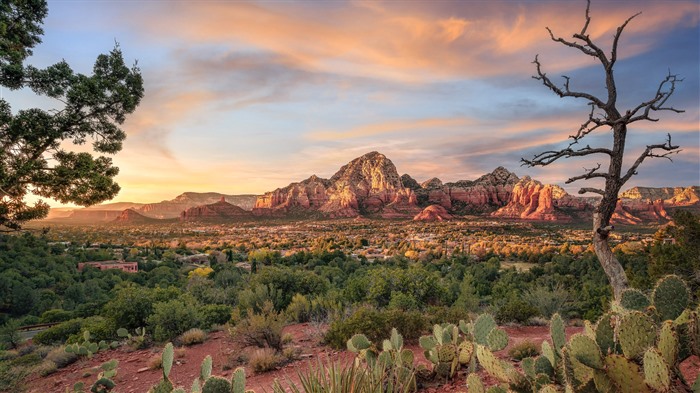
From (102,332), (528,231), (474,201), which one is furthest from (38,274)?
(474,201)

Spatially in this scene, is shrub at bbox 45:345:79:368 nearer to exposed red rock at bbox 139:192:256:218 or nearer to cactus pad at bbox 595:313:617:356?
cactus pad at bbox 595:313:617:356

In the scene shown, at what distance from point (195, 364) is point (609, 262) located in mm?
8952

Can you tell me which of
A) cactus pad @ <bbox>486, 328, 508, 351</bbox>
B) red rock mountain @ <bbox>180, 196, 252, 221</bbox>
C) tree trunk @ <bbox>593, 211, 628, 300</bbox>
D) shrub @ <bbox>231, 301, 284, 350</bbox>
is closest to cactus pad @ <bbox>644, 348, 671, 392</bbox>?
cactus pad @ <bbox>486, 328, 508, 351</bbox>

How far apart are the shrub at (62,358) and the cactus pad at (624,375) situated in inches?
485

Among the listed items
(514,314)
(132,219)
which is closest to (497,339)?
(514,314)

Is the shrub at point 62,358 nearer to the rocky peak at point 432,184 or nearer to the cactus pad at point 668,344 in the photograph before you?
the cactus pad at point 668,344

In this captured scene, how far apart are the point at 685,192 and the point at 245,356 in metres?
88.6

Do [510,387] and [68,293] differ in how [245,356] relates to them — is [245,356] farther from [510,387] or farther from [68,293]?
[68,293]

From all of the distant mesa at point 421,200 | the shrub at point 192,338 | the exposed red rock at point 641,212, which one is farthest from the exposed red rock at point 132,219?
the exposed red rock at point 641,212

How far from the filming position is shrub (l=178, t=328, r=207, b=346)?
10.5 meters

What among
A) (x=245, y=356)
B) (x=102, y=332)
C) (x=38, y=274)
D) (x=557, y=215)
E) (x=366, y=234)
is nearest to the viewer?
(x=245, y=356)

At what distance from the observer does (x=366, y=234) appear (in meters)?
74.3

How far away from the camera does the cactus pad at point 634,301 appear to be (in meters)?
3.10

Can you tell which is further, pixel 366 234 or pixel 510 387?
pixel 366 234
